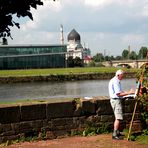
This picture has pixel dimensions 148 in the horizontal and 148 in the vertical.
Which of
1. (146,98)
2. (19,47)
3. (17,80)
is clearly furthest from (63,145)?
(19,47)

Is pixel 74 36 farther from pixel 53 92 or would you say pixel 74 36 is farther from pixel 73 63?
pixel 53 92

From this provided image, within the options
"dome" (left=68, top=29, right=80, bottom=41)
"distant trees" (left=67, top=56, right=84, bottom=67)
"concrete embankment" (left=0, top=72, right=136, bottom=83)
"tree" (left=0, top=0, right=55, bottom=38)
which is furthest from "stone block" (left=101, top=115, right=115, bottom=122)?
"dome" (left=68, top=29, right=80, bottom=41)

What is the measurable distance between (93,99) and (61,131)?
110cm

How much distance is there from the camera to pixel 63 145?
9133mm

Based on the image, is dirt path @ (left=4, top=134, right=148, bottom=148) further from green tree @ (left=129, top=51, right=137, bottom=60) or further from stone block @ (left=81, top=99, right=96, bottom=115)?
green tree @ (left=129, top=51, right=137, bottom=60)

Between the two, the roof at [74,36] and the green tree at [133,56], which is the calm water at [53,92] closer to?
the green tree at [133,56]

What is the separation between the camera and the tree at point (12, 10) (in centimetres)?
696

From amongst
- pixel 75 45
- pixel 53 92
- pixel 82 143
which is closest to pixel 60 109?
pixel 82 143

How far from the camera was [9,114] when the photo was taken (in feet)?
30.8

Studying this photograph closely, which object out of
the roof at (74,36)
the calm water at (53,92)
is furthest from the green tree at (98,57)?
the calm water at (53,92)

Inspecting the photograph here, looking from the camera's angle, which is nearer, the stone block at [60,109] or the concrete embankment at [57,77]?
the stone block at [60,109]

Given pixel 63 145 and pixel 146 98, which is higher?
pixel 146 98

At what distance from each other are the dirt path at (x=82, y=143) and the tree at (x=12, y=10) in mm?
2830

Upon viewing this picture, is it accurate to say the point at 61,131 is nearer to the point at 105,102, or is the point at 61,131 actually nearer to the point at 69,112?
the point at 69,112
